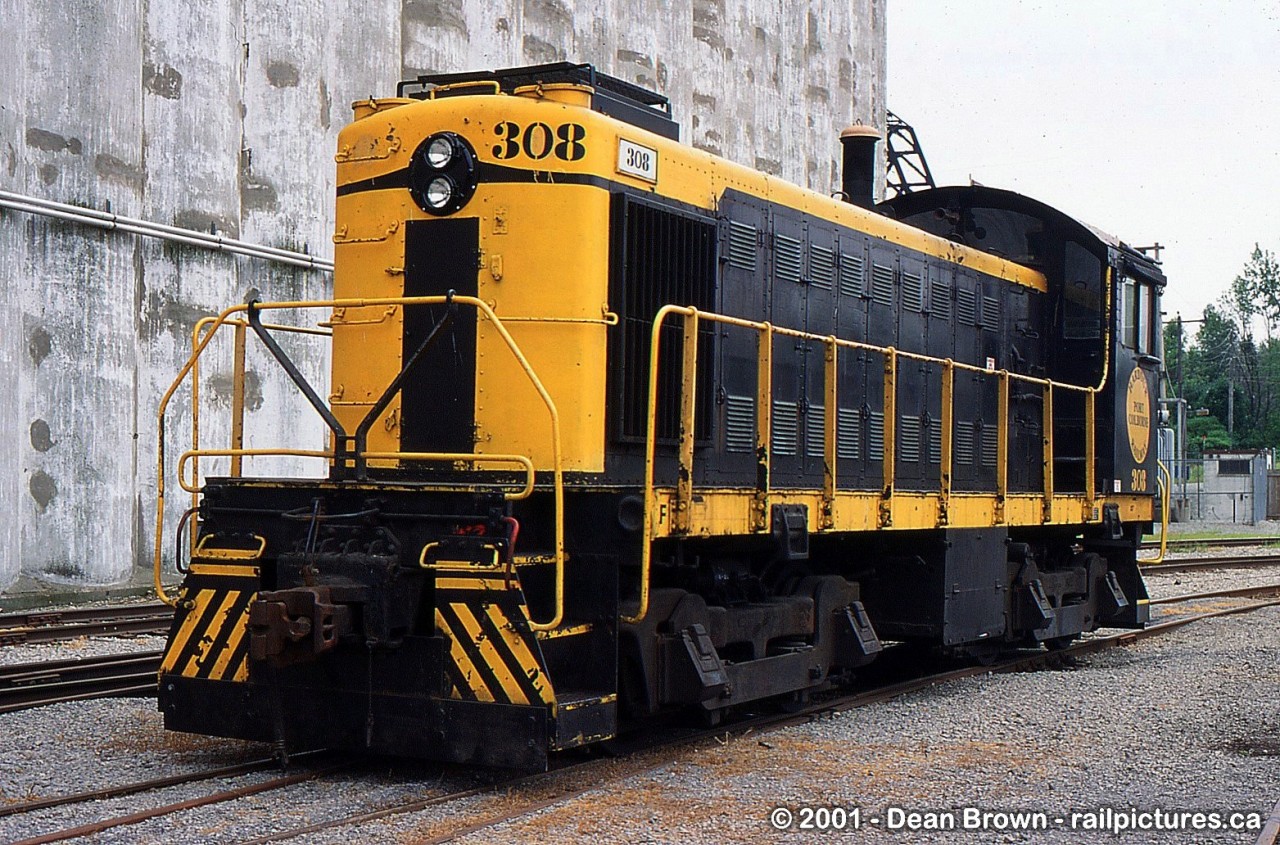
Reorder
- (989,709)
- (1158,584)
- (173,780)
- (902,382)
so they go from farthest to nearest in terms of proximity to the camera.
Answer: (1158,584) → (902,382) → (989,709) → (173,780)

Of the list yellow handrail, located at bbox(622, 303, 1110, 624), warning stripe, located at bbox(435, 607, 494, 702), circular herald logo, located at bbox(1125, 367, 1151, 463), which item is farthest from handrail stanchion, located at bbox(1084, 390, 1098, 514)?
warning stripe, located at bbox(435, 607, 494, 702)

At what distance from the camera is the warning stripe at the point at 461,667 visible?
6.02 m

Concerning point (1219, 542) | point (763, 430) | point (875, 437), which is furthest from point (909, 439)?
point (1219, 542)

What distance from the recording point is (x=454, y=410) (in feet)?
22.9

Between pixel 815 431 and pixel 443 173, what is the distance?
2.91 m

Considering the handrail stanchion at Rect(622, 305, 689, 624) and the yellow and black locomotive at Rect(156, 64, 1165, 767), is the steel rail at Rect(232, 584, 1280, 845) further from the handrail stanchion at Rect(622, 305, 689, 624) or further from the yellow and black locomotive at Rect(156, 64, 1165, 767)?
the handrail stanchion at Rect(622, 305, 689, 624)

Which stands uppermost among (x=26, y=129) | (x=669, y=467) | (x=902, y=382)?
(x=26, y=129)

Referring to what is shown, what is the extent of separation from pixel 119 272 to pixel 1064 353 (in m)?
9.04

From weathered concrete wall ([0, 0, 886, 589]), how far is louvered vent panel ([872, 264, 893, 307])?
820cm

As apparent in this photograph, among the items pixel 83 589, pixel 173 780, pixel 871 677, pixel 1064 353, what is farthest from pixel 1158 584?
pixel 173 780

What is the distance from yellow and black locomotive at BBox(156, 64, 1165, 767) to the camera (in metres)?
6.11

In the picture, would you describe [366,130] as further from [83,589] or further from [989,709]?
[83,589]

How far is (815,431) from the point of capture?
8.64m

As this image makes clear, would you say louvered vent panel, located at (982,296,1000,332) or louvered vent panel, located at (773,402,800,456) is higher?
louvered vent panel, located at (982,296,1000,332)
